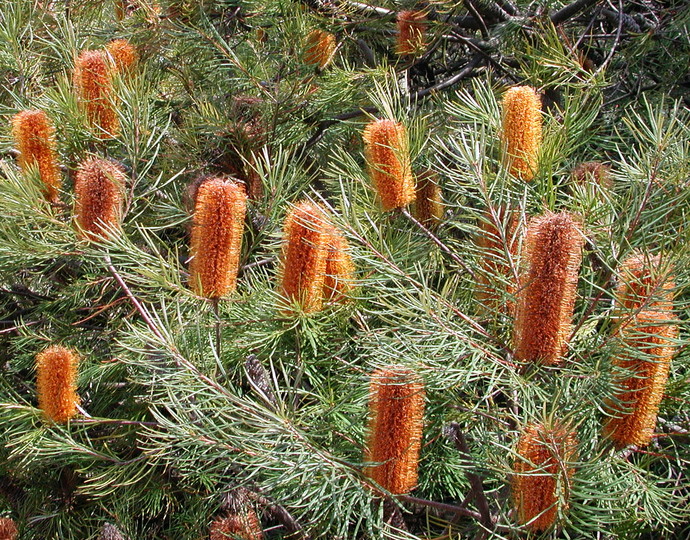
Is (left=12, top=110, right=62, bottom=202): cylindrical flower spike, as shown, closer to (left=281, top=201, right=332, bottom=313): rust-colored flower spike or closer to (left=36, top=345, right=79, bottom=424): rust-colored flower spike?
(left=36, top=345, right=79, bottom=424): rust-colored flower spike

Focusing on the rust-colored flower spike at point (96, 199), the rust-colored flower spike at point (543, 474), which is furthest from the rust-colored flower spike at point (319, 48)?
the rust-colored flower spike at point (543, 474)

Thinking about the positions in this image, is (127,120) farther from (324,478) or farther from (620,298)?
(620,298)

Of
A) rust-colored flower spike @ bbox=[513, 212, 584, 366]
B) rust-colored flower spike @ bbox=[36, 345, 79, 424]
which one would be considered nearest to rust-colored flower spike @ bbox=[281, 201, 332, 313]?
rust-colored flower spike @ bbox=[513, 212, 584, 366]

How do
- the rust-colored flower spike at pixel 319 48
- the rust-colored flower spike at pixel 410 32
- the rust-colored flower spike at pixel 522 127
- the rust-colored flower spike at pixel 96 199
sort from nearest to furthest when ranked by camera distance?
the rust-colored flower spike at pixel 522 127
the rust-colored flower spike at pixel 96 199
the rust-colored flower spike at pixel 410 32
the rust-colored flower spike at pixel 319 48

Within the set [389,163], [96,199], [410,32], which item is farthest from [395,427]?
[410,32]

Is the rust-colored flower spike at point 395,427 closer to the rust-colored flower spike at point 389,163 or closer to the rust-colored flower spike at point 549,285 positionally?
the rust-colored flower spike at point 549,285

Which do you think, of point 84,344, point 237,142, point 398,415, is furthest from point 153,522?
point 398,415
